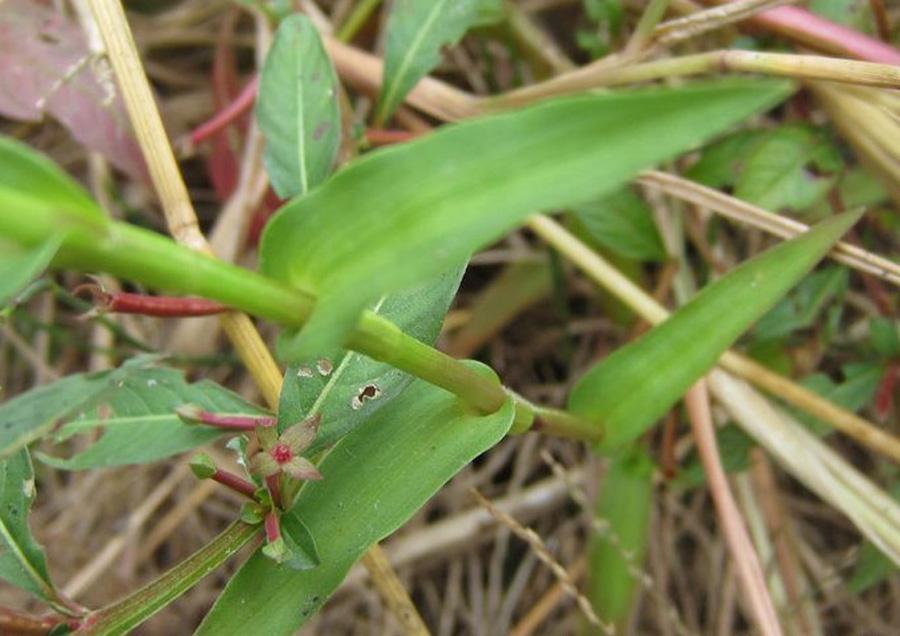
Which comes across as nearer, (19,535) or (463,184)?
(463,184)

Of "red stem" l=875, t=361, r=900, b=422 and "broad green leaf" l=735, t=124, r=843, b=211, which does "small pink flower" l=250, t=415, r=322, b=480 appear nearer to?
"broad green leaf" l=735, t=124, r=843, b=211

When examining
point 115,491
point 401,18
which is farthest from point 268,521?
point 115,491

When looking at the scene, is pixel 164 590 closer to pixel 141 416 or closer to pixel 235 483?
pixel 235 483

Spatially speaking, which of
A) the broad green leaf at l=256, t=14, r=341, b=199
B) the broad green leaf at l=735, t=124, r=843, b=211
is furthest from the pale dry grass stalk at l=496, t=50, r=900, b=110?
the broad green leaf at l=256, t=14, r=341, b=199

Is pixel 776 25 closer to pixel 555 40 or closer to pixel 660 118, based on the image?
pixel 555 40

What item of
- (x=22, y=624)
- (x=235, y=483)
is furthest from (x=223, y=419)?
(x=22, y=624)
